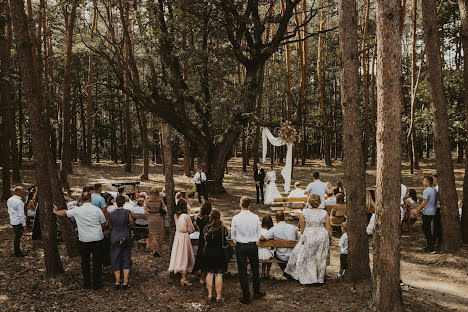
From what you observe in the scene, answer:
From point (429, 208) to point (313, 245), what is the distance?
412 cm

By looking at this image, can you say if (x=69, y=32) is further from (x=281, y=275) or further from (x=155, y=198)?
(x=281, y=275)

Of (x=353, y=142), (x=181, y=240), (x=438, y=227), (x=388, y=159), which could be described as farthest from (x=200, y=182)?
(x=388, y=159)

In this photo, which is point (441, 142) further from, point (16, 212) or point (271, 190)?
point (16, 212)

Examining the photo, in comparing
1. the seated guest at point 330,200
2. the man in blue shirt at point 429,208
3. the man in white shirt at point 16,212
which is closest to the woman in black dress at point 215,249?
the man in white shirt at point 16,212

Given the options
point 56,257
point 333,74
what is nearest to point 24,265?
point 56,257

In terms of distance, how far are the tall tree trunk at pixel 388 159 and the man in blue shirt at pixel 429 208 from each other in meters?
4.67

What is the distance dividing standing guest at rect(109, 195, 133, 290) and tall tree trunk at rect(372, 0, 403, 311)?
Result: 4679 millimetres

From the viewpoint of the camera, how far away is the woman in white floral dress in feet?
25.6

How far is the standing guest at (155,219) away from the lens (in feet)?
30.8

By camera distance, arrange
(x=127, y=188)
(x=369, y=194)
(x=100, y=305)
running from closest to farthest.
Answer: (x=100, y=305) → (x=369, y=194) → (x=127, y=188)

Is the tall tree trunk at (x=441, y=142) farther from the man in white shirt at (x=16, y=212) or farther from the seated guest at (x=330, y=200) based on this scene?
the man in white shirt at (x=16, y=212)

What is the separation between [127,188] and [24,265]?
14382mm

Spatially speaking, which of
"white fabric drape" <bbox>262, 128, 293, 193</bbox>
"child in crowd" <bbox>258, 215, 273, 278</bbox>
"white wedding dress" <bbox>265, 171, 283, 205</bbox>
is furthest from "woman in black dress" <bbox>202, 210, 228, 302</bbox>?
"white wedding dress" <bbox>265, 171, 283, 205</bbox>

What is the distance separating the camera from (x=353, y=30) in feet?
24.3
